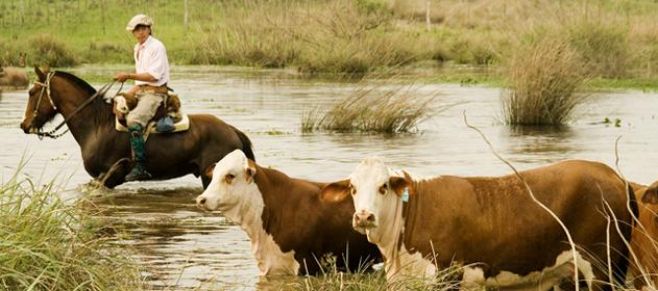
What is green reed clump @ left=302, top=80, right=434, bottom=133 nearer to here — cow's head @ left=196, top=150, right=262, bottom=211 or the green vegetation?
the green vegetation

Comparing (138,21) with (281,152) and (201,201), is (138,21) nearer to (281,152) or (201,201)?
(201,201)

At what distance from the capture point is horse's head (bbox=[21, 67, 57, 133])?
651 inches

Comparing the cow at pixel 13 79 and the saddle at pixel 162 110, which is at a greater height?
the saddle at pixel 162 110

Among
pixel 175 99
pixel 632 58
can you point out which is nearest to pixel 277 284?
pixel 175 99

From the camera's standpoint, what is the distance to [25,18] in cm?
6297

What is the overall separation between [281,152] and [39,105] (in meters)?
5.28

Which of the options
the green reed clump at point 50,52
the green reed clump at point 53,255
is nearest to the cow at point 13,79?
the green reed clump at point 50,52

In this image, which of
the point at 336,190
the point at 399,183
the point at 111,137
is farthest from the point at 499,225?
the point at 111,137

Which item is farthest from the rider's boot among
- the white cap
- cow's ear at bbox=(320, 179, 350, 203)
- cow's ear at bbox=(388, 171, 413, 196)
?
cow's ear at bbox=(388, 171, 413, 196)

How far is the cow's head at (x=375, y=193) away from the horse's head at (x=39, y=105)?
26.4 feet

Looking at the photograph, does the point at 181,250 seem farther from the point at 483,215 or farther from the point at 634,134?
the point at 634,134

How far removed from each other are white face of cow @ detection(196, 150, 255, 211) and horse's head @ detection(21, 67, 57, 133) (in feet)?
20.8

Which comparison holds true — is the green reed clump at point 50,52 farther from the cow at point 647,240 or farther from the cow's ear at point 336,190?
the cow at point 647,240

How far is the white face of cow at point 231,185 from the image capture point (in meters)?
10.6
